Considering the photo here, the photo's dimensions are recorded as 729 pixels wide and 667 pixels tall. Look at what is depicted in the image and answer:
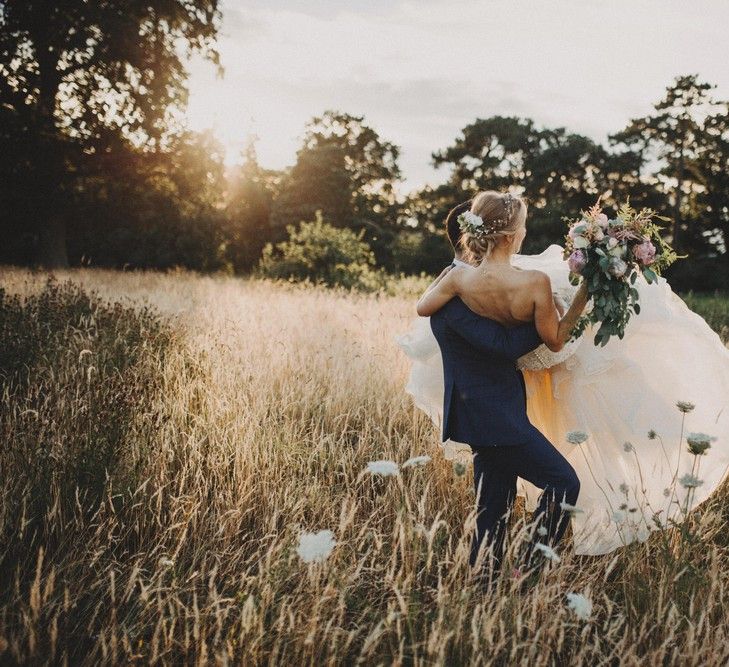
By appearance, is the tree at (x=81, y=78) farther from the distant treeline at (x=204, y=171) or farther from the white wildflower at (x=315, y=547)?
the white wildflower at (x=315, y=547)

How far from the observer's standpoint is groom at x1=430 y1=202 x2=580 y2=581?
8.20ft

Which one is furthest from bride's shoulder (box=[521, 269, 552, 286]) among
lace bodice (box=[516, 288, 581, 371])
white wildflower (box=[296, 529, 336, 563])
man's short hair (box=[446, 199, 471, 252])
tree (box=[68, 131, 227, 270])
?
tree (box=[68, 131, 227, 270])

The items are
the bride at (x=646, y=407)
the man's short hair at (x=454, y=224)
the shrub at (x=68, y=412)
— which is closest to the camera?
the shrub at (x=68, y=412)

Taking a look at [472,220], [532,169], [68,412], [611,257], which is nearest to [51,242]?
[68,412]

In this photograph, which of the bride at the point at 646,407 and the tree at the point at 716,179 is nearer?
the bride at the point at 646,407

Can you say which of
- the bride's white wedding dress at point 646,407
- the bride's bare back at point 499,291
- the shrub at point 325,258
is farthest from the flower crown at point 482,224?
the shrub at point 325,258

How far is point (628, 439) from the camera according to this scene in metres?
3.16

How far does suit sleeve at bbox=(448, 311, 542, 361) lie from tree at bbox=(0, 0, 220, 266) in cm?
1672

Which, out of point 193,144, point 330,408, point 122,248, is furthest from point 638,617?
point 122,248

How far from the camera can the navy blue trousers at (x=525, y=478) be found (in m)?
2.52

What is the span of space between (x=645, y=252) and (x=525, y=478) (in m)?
1.18

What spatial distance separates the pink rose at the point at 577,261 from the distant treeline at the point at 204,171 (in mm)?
6042

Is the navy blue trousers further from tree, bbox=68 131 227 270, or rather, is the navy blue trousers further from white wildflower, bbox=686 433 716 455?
tree, bbox=68 131 227 270

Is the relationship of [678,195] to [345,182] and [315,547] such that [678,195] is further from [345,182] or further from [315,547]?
[315,547]
